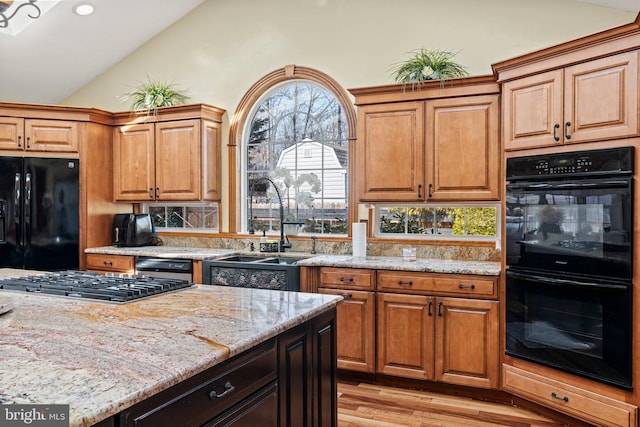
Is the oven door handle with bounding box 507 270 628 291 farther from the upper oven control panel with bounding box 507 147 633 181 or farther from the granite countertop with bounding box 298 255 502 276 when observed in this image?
the upper oven control panel with bounding box 507 147 633 181

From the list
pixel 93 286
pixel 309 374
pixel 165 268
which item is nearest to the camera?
pixel 309 374

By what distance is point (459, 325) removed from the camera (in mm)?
3238

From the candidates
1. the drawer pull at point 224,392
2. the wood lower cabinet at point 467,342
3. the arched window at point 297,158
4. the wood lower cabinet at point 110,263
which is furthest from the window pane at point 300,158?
the drawer pull at point 224,392

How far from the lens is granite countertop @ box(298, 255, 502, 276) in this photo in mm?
3207

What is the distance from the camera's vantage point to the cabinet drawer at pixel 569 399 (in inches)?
101

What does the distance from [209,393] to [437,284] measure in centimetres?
221

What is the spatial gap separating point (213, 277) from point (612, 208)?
275cm

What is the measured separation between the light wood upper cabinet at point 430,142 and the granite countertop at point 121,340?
1636 mm

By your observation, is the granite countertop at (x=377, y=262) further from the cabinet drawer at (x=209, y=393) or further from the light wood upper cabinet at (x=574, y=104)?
the cabinet drawer at (x=209, y=393)

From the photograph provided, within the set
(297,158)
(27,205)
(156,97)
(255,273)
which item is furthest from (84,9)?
(255,273)

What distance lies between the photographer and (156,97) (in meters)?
4.64

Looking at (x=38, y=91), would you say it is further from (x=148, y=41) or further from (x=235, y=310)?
(x=235, y=310)

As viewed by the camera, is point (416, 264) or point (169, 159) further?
point (169, 159)

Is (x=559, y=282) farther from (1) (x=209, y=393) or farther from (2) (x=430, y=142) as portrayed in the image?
(1) (x=209, y=393)
